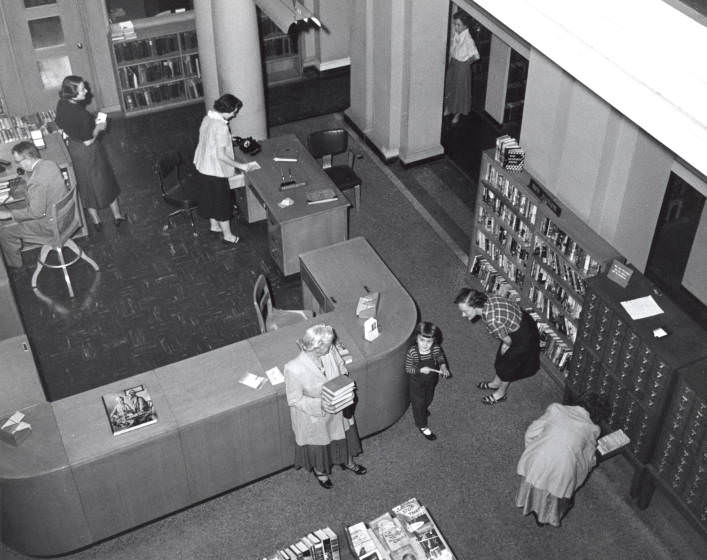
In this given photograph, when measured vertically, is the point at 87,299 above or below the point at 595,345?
below

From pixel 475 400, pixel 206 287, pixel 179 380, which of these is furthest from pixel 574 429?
pixel 206 287

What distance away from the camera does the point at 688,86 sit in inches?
113

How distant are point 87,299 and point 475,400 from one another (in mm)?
4252

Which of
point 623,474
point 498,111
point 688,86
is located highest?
point 688,86

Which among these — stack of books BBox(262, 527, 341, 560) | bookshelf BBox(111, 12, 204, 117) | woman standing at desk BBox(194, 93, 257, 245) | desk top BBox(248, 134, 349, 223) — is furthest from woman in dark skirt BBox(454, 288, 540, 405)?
bookshelf BBox(111, 12, 204, 117)

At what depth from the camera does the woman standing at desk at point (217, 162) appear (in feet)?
28.3

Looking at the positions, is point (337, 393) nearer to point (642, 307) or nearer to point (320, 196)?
point (642, 307)

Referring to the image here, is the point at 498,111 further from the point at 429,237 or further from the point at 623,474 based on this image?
the point at 623,474

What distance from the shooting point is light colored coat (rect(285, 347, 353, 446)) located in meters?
5.94

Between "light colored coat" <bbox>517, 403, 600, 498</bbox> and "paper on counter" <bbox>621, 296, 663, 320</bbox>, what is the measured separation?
0.96 metres

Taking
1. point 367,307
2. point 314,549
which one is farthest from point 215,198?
point 314,549

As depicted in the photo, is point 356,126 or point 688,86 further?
point 356,126

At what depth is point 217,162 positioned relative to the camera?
8906 mm

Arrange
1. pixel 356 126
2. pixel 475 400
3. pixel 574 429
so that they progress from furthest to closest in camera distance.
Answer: pixel 356 126, pixel 475 400, pixel 574 429
